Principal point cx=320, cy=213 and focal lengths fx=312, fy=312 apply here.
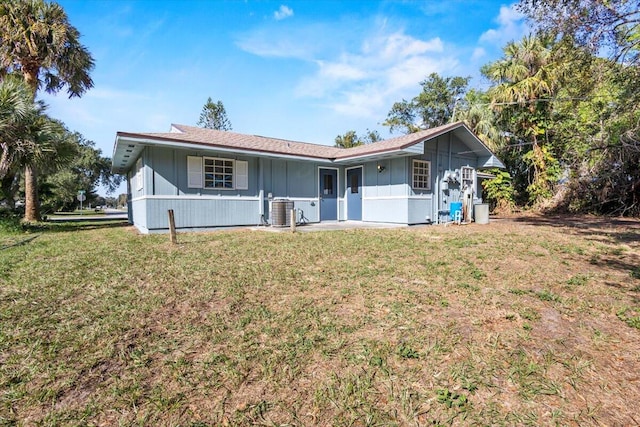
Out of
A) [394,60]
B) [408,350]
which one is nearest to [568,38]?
[408,350]

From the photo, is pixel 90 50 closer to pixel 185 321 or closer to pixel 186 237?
pixel 186 237

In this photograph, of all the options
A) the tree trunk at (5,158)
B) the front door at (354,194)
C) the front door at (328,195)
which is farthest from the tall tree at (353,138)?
the tree trunk at (5,158)

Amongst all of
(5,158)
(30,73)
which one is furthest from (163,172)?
(30,73)

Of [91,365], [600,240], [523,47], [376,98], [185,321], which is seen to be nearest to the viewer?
[91,365]

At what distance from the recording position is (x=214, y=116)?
36.4 metres

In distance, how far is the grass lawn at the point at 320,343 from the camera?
200 centimetres

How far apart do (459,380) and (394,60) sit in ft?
66.2

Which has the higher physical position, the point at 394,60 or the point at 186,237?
the point at 394,60

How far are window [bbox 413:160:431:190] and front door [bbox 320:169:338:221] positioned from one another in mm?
3381

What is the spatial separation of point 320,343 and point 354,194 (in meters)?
10.9

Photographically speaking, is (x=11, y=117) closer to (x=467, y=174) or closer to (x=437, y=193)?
(x=437, y=193)

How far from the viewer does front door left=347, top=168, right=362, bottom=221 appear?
515 inches

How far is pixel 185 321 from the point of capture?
318 cm

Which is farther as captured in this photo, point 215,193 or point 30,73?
point 30,73
